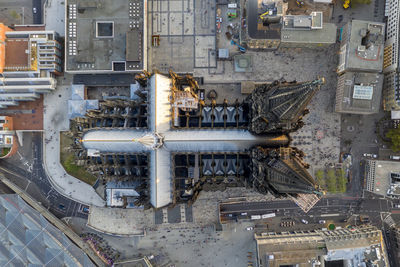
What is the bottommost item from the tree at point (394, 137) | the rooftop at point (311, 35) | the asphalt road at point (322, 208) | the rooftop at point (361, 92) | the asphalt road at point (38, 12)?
the asphalt road at point (322, 208)

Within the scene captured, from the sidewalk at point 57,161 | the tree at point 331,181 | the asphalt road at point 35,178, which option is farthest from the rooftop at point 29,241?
the tree at point 331,181

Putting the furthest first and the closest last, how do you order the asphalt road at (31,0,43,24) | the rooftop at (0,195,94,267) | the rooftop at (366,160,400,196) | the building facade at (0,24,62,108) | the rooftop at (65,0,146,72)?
1. the asphalt road at (31,0,43,24)
2. the rooftop at (366,160,400,196)
3. the rooftop at (65,0,146,72)
4. the building facade at (0,24,62,108)
5. the rooftop at (0,195,94,267)

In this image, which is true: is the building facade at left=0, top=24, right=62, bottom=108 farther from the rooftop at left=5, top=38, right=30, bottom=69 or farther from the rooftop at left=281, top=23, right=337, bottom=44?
the rooftop at left=281, top=23, right=337, bottom=44

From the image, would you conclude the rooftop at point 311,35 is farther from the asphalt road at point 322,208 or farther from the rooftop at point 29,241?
the rooftop at point 29,241

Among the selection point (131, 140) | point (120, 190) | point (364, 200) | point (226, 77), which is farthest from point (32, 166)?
point (364, 200)

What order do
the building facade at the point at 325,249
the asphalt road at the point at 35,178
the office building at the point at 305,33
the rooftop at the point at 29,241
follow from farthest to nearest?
the asphalt road at the point at 35,178
the rooftop at the point at 29,241
the office building at the point at 305,33
the building facade at the point at 325,249

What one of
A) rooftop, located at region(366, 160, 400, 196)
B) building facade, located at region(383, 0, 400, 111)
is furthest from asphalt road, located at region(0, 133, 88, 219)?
building facade, located at region(383, 0, 400, 111)
